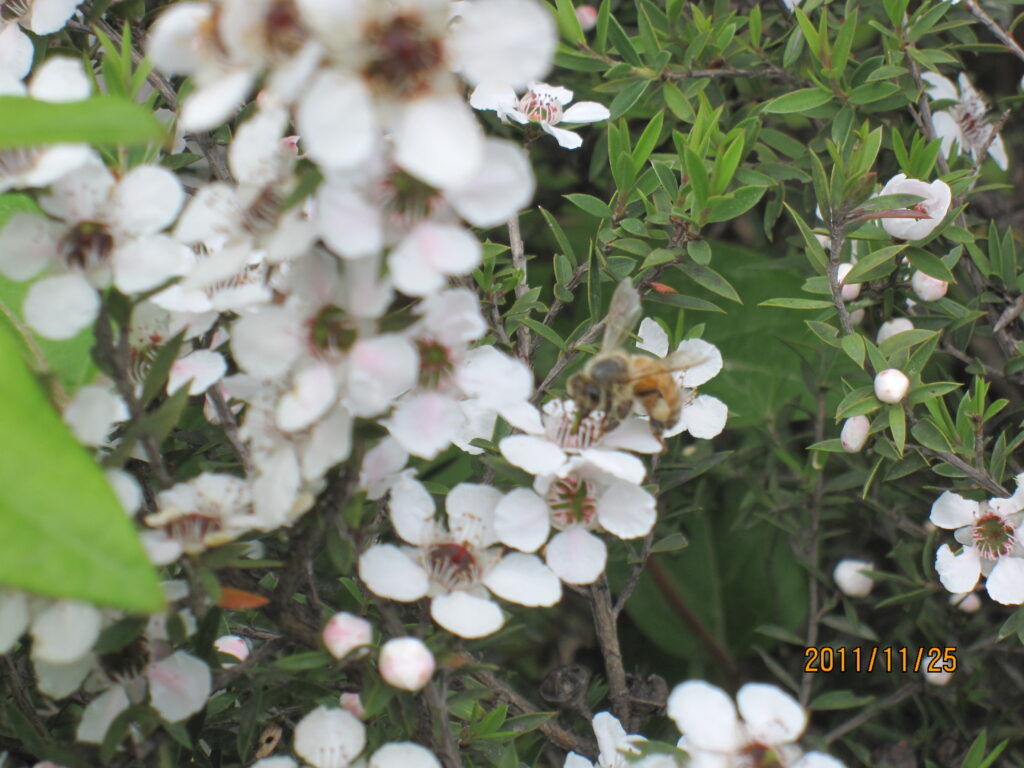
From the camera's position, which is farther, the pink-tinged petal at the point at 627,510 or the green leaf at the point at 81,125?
the pink-tinged petal at the point at 627,510

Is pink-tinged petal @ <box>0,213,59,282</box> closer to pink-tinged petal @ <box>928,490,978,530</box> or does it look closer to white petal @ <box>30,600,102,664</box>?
white petal @ <box>30,600,102,664</box>

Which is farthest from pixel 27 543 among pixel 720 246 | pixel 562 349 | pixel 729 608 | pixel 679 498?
pixel 729 608

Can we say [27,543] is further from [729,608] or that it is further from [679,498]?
[729,608]

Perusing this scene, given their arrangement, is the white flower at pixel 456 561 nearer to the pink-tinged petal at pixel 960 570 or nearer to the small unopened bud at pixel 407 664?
the small unopened bud at pixel 407 664

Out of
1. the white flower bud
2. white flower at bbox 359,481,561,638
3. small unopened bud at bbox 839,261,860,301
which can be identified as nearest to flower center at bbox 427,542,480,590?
white flower at bbox 359,481,561,638

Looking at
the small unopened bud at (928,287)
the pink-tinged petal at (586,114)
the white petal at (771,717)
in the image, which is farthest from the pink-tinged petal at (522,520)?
the small unopened bud at (928,287)
